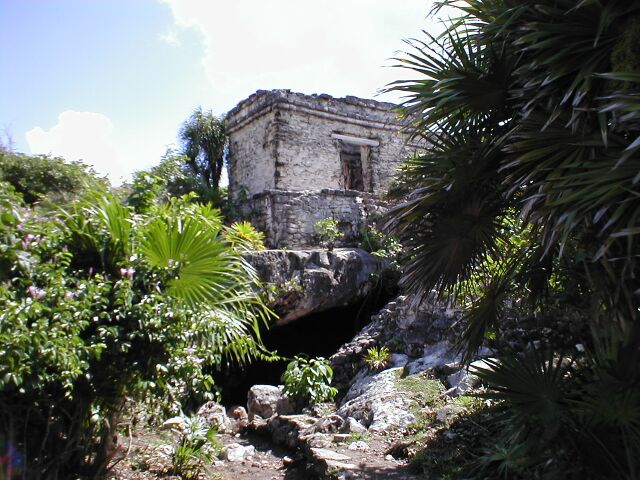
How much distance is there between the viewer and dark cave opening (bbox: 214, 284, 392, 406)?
974 cm

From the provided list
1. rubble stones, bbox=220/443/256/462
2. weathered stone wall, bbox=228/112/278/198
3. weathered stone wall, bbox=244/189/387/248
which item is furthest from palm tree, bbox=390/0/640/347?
weathered stone wall, bbox=228/112/278/198

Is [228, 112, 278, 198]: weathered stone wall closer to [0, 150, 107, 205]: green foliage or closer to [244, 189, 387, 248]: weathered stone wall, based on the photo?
[244, 189, 387, 248]: weathered stone wall

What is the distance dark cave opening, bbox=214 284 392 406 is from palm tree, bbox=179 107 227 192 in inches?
242

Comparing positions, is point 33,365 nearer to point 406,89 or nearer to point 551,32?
point 406,89

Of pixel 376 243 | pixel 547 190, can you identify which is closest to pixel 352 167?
pixel 376 243

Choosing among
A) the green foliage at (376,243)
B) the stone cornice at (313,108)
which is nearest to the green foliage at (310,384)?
the green foliage at (376,243)

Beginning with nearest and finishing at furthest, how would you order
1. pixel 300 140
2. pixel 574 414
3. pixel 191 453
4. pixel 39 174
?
pixel 574 414 → pixel 191 453 → pixel 39 174 → pixel 300 140

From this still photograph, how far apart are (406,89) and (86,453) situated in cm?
371

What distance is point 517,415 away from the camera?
127 inches

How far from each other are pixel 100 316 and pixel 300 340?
712cm

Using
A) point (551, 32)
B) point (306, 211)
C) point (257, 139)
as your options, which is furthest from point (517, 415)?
point (257, 139)

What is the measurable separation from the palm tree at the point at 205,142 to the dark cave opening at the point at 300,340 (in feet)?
20.2

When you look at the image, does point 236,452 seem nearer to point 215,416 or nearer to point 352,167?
point 215,416

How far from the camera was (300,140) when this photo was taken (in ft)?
40.9
